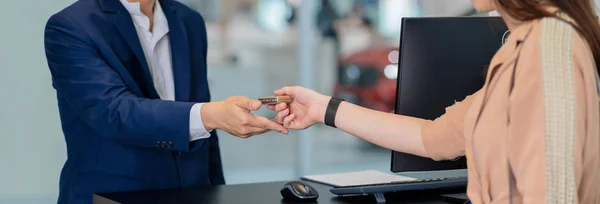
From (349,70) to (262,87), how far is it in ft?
2.48

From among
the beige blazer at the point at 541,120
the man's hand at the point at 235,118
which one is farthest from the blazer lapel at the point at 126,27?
the beige blazer at the point at 541,120

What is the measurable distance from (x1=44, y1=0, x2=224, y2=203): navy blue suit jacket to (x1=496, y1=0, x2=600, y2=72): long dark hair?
1.05 metres

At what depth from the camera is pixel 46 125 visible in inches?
195

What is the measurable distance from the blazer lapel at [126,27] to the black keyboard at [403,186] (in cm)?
68

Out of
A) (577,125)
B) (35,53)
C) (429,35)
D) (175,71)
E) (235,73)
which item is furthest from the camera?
(235,73)

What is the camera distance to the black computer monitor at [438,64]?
243 cm

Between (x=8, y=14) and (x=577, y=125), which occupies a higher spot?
(x=577, y=125)

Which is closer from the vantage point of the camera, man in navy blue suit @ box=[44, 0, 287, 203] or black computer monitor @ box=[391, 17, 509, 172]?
black computer monitor @ box=[391, 17, 509, 172]

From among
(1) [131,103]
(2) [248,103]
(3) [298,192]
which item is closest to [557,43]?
(3) [298,192]

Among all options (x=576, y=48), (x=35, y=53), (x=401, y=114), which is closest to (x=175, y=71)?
(x=401, y=114)

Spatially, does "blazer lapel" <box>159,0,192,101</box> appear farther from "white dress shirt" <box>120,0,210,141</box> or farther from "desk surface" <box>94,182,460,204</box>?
"desk surface" <box>94,182,460,204</box>

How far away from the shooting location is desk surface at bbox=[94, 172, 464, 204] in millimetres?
2422

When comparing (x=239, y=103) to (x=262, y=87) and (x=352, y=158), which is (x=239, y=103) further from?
(x=352, y=158)

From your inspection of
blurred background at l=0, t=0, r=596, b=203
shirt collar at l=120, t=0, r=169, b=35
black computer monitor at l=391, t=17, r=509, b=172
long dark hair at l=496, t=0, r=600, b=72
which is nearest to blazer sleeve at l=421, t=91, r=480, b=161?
black computer monitor at l=391, t=17, r=509, b=172
